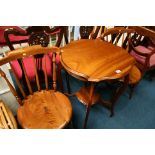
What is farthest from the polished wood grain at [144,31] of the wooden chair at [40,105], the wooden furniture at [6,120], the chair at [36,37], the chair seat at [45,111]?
the wooden furniture at [6,120]

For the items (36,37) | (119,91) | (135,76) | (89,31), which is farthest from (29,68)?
(135,76)

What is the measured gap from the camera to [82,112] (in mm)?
1849

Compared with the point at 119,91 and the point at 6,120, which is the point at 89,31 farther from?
the point at 6,120

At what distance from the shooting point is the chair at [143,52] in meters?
1.79

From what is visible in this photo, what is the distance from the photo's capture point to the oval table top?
127cm

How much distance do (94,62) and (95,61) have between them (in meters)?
0.02

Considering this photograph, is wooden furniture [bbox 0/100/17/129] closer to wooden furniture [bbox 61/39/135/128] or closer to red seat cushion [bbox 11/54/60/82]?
red seat cushion [bbox 11/54/60/82]

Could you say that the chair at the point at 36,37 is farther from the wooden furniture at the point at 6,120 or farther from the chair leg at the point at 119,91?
the chair leg at the point at 119,91

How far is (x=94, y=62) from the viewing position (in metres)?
1.39

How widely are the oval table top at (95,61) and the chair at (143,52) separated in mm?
383

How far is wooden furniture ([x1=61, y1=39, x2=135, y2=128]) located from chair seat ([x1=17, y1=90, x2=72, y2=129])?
0.86ft
